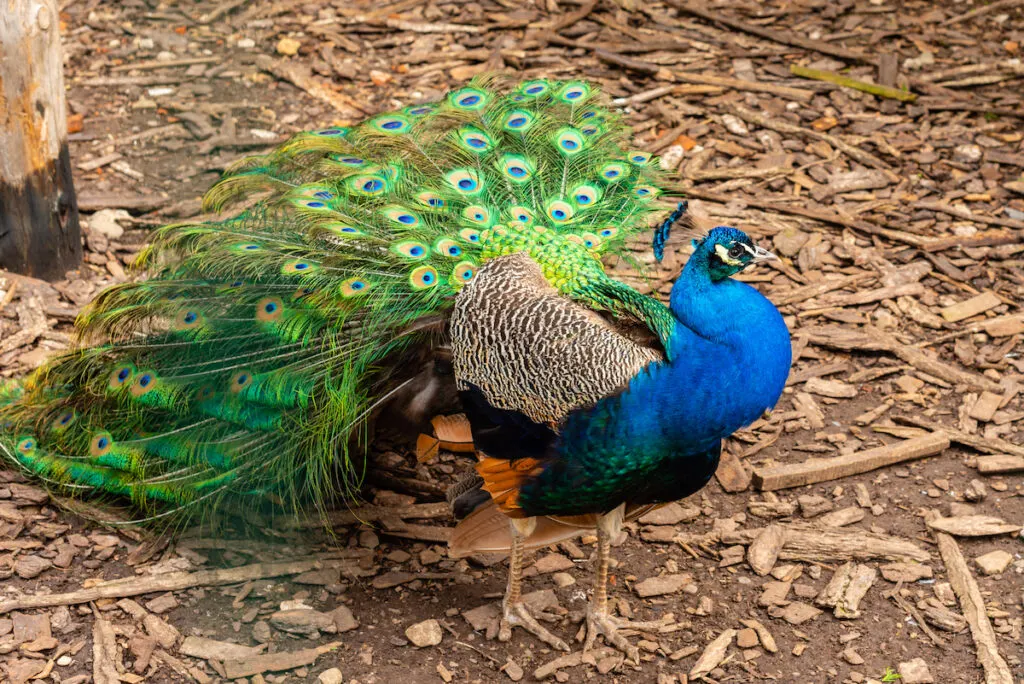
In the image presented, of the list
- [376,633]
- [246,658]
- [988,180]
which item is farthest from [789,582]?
[988,180]

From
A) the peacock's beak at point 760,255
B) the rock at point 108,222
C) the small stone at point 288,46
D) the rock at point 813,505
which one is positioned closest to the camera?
the peacock's beak at point 760,255

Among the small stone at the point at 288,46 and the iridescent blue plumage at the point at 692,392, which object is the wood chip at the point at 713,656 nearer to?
the iridescent blue plumage at the point at 692,392

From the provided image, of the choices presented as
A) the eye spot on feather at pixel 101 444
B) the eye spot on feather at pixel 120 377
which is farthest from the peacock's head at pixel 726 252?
the eye spot on feather at pixel 101 444

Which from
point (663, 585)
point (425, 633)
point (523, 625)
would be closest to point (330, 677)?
point (425, 633)

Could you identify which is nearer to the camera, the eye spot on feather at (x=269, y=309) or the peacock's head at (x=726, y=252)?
the peacock's head at (x=726, y=252)

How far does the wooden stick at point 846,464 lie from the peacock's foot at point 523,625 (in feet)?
4.25

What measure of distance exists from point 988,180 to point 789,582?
11.6 feet

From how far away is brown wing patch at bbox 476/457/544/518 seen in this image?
409cm

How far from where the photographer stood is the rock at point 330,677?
4.28m

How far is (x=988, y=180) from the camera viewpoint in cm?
706

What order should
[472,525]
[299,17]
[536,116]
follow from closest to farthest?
[472,525] → [536,116] → [299,17]

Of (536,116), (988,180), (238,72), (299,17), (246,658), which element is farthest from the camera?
(299,17)

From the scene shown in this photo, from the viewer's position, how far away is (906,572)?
478 cm

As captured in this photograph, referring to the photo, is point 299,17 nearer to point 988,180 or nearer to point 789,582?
point 988,180
